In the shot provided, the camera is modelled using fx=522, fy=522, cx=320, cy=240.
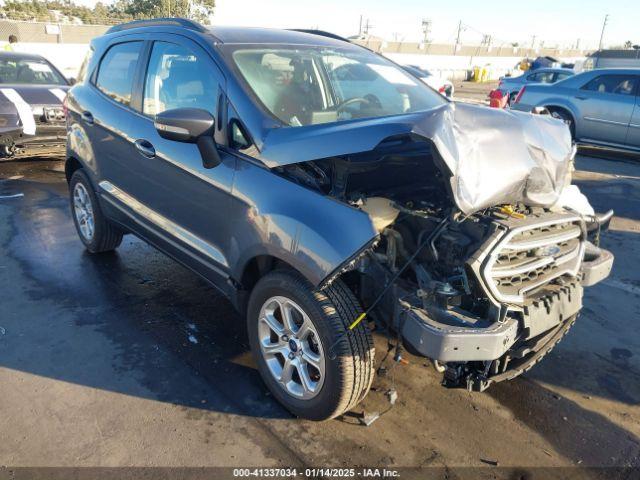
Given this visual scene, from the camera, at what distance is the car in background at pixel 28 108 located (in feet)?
23.5

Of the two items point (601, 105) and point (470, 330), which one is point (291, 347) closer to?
point (470, 330)

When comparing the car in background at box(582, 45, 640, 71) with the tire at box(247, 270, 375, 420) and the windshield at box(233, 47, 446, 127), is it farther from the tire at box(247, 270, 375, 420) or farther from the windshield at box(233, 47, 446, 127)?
the tire at box(247, 270, 375, 420)

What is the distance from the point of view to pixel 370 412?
2.81 metres

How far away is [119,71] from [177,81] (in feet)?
3.27

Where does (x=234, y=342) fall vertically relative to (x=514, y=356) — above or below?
below

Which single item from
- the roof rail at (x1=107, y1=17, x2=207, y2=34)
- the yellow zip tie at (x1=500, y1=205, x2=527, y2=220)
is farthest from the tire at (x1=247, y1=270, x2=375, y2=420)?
the roof rail at (x1=107, y1=17, x2=207, y2=34)

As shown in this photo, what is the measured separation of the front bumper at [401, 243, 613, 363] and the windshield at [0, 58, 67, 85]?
8115 millimetres

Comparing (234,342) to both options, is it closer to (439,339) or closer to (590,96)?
(439,339)

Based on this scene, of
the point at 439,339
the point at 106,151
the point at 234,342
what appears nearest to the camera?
the point at 439,339

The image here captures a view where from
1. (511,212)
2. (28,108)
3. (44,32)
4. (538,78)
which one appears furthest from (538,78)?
(44,32)

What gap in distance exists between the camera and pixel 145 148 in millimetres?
3422

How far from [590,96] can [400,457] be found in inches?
388

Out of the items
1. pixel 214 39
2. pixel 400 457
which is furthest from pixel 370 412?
pixel 214 39

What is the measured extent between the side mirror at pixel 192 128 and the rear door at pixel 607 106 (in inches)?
371
